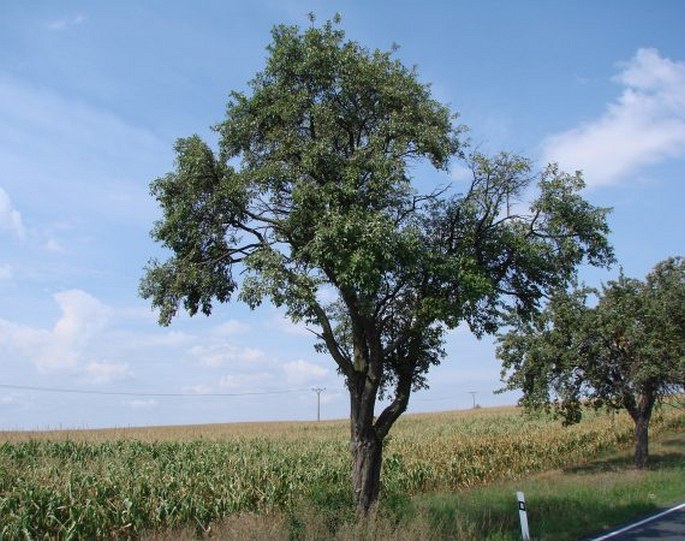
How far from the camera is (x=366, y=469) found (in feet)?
43.0

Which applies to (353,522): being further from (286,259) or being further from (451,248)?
(451,248)

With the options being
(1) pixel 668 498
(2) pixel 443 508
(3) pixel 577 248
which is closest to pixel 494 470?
(1) pixel 668 498

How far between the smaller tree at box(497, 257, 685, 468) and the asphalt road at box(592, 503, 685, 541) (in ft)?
35.4

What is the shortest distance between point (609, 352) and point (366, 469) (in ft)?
57.9

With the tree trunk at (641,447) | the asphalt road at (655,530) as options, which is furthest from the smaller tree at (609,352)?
the asphalt road at (655,530)

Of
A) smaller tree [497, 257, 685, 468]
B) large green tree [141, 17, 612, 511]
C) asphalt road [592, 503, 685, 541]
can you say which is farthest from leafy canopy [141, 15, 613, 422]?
smaller tree [497, 257, 685, 468]

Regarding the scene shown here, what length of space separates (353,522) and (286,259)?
4.94m

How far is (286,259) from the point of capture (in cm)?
1181

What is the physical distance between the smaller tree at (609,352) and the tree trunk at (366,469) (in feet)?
48.5

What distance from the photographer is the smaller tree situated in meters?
26.3

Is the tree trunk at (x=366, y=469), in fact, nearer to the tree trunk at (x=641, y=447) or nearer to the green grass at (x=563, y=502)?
the green grass at (x=563, y=502)

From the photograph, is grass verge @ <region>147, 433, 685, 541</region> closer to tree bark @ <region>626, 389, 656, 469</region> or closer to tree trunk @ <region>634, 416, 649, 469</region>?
tree trunk @ <region>634, 416, 649, 469</region>

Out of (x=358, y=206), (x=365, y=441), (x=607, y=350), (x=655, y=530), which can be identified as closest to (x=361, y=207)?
(x=358, y=206)

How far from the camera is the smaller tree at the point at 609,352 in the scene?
86.3ft
